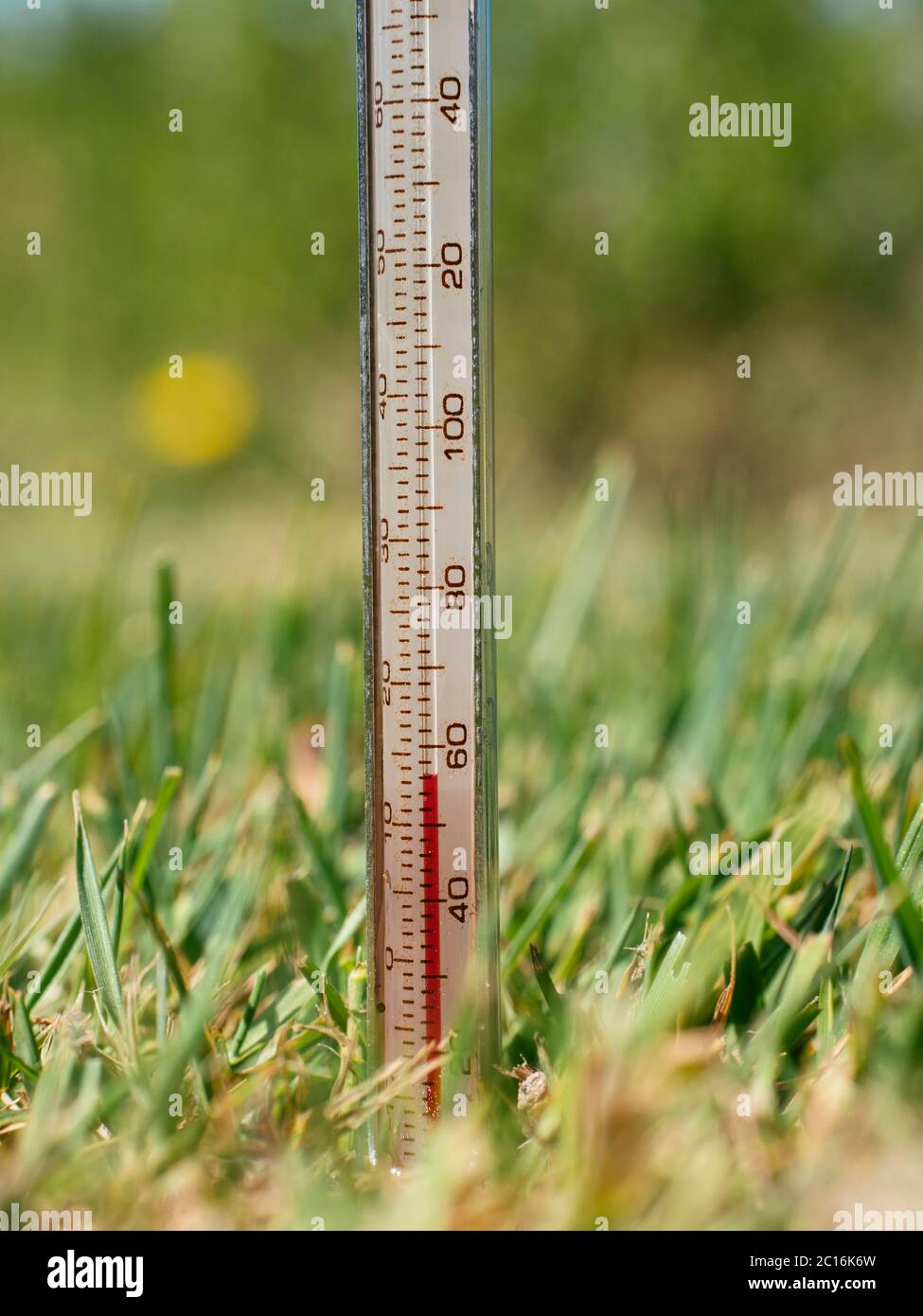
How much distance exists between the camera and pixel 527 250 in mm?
3979

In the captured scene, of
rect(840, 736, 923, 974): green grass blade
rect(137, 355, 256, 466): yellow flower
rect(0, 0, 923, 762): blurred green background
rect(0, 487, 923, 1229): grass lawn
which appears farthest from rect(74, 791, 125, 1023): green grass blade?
rect(137, 355, 256, 466): yellow flower

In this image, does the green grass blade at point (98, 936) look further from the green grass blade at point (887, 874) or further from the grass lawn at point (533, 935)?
the green grass blade at point (887, 874)

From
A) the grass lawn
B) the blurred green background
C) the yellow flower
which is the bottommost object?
the grass lawn

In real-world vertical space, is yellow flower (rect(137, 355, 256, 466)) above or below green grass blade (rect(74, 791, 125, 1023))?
above

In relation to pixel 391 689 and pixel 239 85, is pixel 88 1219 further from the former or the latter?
pixel 239 85

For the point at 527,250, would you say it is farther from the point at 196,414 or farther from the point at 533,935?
the point at 533,935

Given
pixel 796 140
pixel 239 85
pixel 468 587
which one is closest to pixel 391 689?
pixel 468 587

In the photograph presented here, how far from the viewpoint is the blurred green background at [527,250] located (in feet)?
11.2

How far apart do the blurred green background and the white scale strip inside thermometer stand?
8.01 feet

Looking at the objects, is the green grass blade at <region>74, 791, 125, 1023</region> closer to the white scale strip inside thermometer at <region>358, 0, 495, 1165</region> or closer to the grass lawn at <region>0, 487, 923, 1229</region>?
the grass lawn at <region>0, 487, 923, 1229</region>

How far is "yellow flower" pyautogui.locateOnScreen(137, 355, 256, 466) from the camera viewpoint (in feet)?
11.0

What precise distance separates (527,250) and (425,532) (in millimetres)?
3429

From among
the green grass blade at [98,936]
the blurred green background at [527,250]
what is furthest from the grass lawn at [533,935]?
the blurred green background at [527,250]
